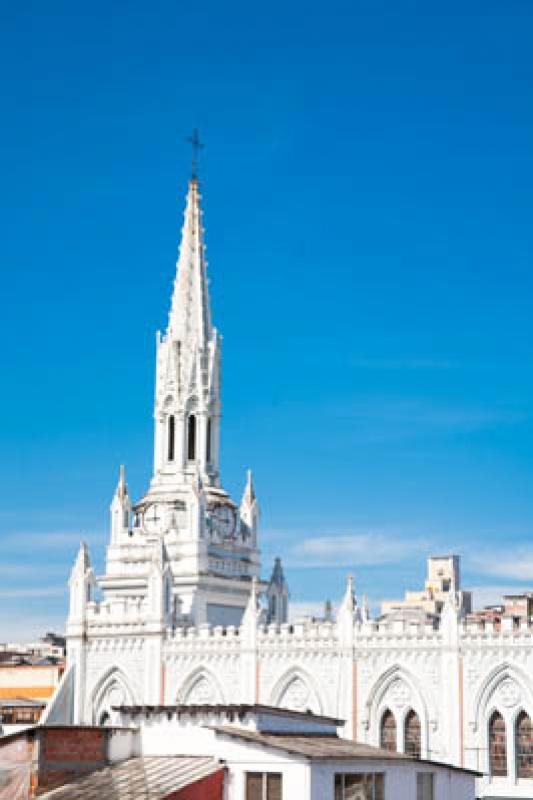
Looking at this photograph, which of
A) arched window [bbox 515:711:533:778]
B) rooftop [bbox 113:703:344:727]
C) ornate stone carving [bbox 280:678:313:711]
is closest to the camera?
rooftop [bbox 113:703:344:727]

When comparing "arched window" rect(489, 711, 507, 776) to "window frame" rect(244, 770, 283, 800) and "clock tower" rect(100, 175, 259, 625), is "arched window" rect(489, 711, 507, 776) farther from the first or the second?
"window frame" rect(244, 770, 283, 800)

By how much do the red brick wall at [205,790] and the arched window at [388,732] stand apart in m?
31.8

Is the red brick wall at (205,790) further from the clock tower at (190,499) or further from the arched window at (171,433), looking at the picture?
the arched window at (171,433)

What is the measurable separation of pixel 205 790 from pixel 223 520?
151ft

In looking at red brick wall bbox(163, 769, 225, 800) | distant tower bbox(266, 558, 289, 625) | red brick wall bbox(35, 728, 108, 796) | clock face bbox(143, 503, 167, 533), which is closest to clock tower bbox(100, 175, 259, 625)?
clock face bbox(143, 503, 167, 533)

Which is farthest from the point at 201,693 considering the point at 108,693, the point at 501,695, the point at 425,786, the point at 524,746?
the point at 425,786

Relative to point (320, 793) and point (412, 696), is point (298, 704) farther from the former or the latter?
point (320, 793)

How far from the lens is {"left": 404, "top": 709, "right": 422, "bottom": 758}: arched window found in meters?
63.1

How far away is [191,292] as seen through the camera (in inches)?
3258

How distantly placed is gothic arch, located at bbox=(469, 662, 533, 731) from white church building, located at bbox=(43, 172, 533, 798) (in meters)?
0.07

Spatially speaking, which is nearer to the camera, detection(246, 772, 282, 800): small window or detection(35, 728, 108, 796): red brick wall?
detection(246, 772, 282, 800): small window

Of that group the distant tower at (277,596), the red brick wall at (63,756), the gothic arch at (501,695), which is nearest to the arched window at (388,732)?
the gothic arch at (501,695)

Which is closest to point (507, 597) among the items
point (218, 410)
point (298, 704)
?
point (218, 410)

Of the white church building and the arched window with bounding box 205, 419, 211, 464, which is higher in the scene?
the arched window with bounding box 205, 419, 211, 464
